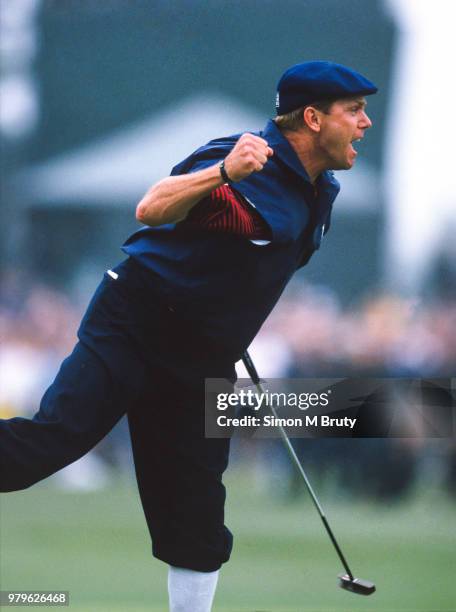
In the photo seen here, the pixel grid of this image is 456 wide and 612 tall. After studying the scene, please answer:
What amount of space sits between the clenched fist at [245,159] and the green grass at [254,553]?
9.65ft

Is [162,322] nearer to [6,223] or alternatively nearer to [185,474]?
[185,474]

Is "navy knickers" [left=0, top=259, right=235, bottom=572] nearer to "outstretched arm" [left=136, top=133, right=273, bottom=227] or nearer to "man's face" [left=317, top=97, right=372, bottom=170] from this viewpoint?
"outstretched arm" [left=136, top=133, right=273, bottom=227]

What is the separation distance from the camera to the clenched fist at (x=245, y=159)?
16.3ft

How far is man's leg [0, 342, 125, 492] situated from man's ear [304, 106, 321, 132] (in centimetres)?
114

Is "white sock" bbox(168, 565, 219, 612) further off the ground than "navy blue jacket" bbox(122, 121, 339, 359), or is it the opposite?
"navy blue jacket" bbox(122, 121, 339, 359)

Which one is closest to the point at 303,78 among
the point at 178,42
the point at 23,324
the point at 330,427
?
the point at 330,427

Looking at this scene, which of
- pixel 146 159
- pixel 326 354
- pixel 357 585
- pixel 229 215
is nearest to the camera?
pixel 229 215

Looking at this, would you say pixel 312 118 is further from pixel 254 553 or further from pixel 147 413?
pixel 254 553

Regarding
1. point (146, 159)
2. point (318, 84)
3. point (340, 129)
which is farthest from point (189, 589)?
point (146, 159)

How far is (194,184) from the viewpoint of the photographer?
5.02m

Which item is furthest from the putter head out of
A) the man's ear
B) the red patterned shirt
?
the man's ear

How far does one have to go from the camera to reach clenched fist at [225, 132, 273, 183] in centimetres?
496

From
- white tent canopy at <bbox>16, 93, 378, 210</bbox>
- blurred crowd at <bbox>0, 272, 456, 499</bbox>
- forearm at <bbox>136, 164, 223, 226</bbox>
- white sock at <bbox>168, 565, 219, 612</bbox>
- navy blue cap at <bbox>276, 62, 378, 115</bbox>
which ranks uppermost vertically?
white tent canopy at <bbox>16, 93, 378, 210</bbox>

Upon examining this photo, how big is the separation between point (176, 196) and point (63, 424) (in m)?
0.93
